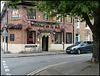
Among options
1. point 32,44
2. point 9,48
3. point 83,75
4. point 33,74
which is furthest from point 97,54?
point 9,48

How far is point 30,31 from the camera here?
19188 millimetres

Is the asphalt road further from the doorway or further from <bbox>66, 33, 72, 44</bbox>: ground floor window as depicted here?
<bbox>66, 33, 72, 44</bbox>: ground floor window

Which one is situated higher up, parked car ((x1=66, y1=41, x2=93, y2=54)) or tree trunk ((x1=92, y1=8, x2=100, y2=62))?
tree trunk ((x1=92, y1=8, x2=100, y2=62))

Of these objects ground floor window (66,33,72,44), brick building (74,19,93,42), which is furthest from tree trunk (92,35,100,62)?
brick building (74,19,93,42)

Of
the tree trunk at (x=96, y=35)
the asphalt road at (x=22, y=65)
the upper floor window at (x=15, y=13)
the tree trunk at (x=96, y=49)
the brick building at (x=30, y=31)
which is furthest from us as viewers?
the upper floor window at (x=15, y=13)

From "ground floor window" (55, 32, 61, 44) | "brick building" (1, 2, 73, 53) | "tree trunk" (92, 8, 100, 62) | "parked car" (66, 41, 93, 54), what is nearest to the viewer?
"tree trunk" (92, 8, 100, 62)

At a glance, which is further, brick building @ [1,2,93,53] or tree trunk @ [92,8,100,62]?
brick building @ [1,2,93,53]

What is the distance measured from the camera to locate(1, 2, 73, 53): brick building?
18594 millimetres

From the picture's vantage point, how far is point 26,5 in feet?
62.3

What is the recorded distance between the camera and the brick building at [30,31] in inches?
732

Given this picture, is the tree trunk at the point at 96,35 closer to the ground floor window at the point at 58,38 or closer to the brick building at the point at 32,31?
the brick building at the point at 32,31

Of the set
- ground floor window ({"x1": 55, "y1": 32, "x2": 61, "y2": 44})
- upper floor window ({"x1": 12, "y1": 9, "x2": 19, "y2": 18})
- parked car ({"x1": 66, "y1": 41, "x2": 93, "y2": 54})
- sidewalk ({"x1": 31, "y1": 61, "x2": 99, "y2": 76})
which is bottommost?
sidewalk ({"x1": 31, "y1": 61, "x2": 99, "y2": 76})

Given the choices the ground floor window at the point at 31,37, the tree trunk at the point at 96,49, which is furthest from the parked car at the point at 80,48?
the tree trunk at the point at 96,49

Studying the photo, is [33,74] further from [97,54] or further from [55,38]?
[55,38]
